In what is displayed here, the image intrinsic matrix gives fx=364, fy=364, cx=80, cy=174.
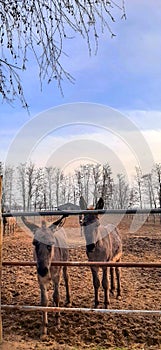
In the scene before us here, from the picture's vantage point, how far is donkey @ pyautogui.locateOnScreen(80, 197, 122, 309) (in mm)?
5402

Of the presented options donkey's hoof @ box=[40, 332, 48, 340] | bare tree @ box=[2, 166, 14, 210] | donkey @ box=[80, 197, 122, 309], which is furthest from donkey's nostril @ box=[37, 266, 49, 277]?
bare tree @ box=[2, 166, 14, 210]

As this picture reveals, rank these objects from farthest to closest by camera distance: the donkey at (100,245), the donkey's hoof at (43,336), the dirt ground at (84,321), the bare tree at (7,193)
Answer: the bare tree at (7,193) → the donkey at (100,245) → the donkey's hoof at (43,336) → the dirt ground at (84,321)

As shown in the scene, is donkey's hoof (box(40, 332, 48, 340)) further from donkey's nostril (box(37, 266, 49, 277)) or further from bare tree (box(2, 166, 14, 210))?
bare tree (box(2, 166, 14, 210))

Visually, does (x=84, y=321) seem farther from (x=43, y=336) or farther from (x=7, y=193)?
(x=7, y=193)

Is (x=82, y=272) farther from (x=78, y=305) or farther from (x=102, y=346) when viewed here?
(x=102, y=346)

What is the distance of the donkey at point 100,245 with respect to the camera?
540cm

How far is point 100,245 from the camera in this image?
5820 mm

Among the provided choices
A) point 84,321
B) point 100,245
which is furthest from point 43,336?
point 100,245

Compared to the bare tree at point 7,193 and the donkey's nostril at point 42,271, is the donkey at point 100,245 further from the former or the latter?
the bare tree at point 7,193

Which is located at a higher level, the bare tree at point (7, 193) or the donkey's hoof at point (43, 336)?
the bare tree at point (7, 193)

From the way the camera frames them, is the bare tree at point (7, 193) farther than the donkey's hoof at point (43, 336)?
Yes

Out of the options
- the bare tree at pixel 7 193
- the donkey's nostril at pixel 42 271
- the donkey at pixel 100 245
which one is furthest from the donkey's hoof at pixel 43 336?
the bare tree at pixel 7 193

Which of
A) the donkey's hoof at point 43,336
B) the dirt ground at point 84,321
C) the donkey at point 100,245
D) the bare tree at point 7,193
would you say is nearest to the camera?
the dirt ground at point 84,321

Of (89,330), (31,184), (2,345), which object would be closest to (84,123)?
(89,330)
